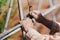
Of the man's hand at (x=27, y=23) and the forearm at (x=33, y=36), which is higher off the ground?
the man's hand at (x=27, y=23)

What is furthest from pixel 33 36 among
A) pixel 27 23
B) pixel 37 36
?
pixel 27 23

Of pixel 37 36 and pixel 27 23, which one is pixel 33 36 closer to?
pixel 37 36

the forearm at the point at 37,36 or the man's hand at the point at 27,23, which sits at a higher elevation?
the man's hand at the point at 27,23

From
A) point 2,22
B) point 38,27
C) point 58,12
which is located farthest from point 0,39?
point 58,12

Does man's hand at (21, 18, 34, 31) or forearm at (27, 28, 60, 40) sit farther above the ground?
man's hand at (21, 18, 34, 31)

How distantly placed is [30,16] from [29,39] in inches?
10.0

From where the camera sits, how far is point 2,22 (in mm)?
2436

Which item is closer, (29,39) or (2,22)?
(29,39)

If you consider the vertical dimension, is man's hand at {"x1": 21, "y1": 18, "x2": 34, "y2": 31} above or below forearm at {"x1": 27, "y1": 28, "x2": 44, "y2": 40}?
above

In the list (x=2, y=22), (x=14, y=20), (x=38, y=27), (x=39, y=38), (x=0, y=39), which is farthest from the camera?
(x=38, y=27)

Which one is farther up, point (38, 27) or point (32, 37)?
point (32, 37)

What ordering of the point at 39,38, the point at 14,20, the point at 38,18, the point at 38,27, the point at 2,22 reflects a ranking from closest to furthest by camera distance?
the point at 39,38
the point at 38,18
the point at 2,22
the point at 14,20
the point at 38,27

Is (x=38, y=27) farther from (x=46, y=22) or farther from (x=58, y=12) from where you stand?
(x=46, y=22)

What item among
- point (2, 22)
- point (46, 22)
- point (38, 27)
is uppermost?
point (46, 22)
